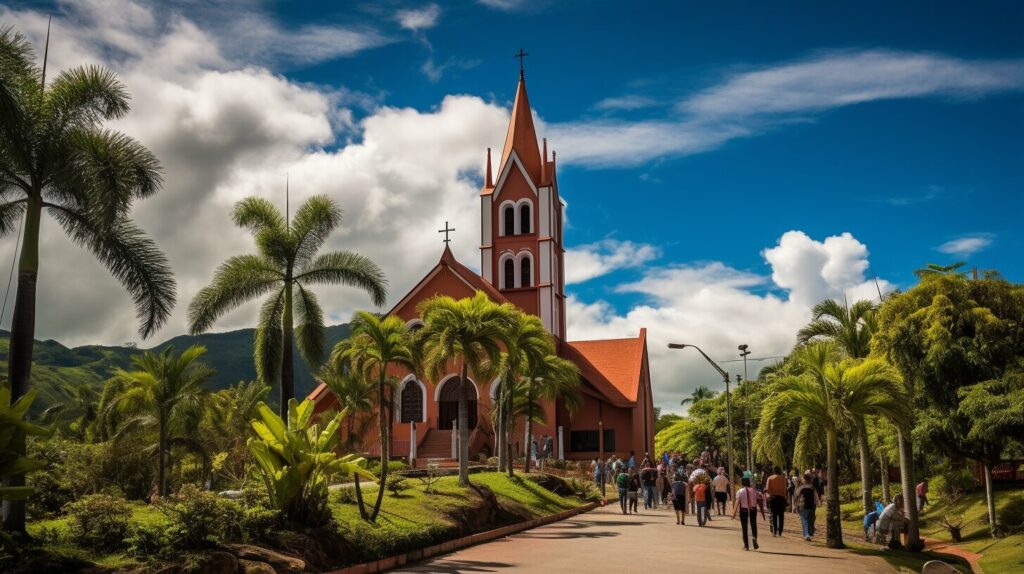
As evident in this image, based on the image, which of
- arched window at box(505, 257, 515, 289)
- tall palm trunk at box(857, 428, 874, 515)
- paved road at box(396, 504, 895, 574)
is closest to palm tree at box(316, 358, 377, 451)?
paved road at box(396, 504, 895, 574)

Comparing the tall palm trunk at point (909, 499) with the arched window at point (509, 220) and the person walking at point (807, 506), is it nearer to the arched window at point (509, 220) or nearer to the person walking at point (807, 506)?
the person walking at point (807, 506)

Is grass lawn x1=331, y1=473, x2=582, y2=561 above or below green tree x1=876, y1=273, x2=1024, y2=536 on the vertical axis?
below

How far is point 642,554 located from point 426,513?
4284 mm

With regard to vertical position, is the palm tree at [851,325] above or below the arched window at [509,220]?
below

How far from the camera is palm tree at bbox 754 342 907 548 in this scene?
58.5 feet

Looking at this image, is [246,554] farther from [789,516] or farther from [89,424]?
[89,424]

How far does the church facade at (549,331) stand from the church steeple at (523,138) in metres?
0.06

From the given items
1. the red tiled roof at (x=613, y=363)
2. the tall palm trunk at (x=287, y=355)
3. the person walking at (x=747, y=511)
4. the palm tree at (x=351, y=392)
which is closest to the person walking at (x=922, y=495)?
the person walking at (x=747, y=511)

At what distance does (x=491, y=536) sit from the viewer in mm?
18219

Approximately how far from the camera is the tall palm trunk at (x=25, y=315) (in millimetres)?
12125

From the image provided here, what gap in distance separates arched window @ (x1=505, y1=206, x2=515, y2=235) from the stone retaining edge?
1173 inches

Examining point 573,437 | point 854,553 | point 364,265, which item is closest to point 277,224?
point 364,265

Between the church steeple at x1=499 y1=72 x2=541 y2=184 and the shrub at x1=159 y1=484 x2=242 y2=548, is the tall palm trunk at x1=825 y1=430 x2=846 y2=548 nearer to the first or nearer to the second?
the shrub at x1=159 y1=484 x2=242 y2=548

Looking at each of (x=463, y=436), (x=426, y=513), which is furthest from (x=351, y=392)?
(x=426, y=513)
